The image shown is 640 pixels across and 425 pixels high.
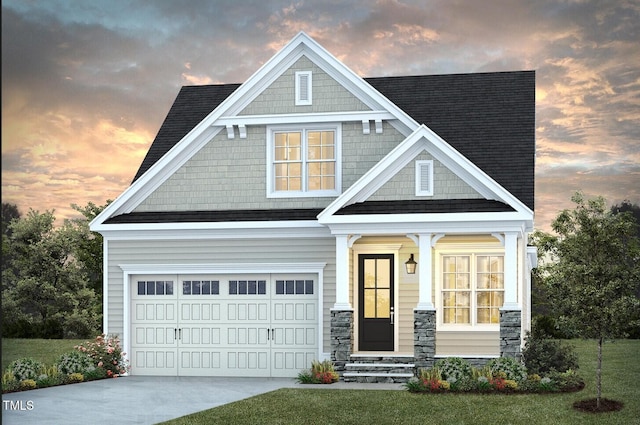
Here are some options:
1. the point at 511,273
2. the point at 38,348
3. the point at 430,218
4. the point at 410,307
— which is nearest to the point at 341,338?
the point at 410,307

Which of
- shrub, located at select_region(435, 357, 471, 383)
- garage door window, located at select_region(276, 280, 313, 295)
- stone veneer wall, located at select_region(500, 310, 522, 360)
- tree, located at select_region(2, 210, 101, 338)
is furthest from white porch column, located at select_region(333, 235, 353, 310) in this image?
tree, located at select_region(2, 210, 101, 338)

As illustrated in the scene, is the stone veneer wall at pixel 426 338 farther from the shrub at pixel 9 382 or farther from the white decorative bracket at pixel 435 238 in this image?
the shrub at pixel 9 382

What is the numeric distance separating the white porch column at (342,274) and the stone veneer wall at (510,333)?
3.08 meters

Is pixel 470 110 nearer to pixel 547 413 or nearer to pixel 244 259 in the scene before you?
pixel 244 259

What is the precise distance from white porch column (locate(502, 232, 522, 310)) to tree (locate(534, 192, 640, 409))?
7.23 ft

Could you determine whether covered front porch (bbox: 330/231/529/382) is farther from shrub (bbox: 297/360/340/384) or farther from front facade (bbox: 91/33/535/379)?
shrub (bbox: 297/360/340/384)

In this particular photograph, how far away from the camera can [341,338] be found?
706 inches

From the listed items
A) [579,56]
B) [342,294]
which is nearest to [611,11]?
[579,56]

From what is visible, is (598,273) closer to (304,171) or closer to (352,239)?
(352,239)

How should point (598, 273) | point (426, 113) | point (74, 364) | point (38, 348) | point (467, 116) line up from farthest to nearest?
1. point (38, 348)
2. point (426, 113)
3. point (467, 116)
4. point (74, 364)
5. point (598, 273)

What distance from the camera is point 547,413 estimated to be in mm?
14383

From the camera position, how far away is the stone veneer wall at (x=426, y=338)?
1750 cm

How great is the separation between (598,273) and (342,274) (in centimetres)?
542

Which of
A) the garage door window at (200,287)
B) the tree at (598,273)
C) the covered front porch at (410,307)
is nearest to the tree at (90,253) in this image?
the garage door window at (200,287)
